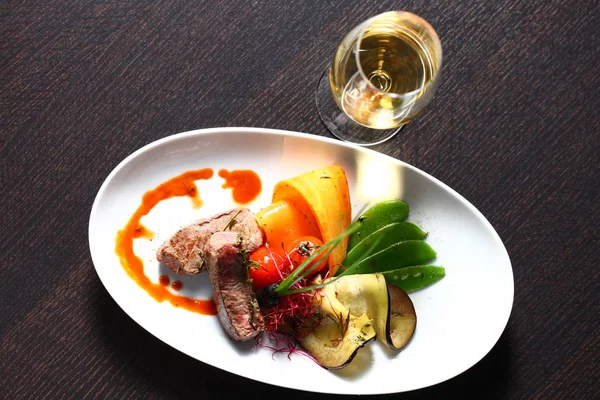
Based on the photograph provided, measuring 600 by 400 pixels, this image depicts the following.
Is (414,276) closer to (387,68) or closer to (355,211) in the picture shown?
(355,211)

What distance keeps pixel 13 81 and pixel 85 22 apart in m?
0.37

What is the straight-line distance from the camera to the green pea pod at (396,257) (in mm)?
2143

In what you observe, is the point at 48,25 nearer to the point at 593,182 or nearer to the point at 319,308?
the point at 319,308

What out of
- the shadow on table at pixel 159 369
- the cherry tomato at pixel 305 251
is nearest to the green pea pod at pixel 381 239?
the cherry tomato at pixel 305 251

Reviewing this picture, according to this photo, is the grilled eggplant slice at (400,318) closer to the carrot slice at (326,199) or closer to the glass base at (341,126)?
the carrot slice at (326,199)

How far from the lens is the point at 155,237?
2162mm

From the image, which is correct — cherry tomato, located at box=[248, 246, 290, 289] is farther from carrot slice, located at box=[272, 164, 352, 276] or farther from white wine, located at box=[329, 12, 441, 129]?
white wine, located at box=[329, 12, 441, 129]

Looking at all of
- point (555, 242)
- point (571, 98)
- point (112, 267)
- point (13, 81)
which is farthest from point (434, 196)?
point (13, 81)

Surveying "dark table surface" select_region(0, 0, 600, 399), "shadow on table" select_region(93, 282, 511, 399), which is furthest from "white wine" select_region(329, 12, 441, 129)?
"shadow on table" select_region(93, 282, 511, 399)

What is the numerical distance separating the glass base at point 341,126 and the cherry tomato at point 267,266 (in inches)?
20.8

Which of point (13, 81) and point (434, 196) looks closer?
point (434, 196)

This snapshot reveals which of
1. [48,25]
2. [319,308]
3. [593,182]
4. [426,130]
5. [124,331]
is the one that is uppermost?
[48,25]

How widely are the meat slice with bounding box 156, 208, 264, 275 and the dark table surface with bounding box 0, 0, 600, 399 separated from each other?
37 cm

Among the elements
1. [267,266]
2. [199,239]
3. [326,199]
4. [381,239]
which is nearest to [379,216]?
[381,239]
